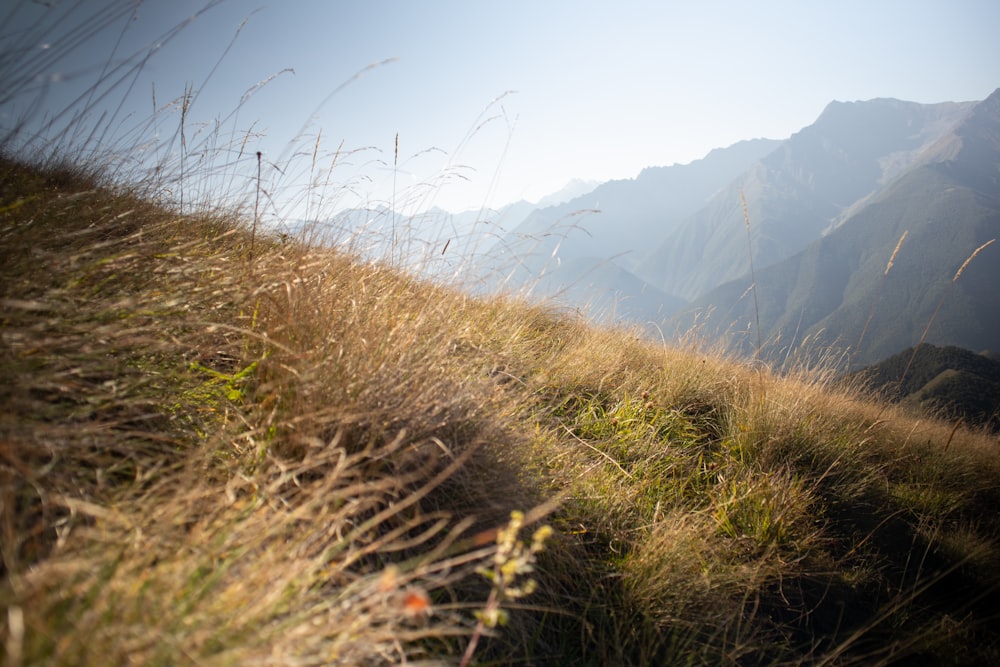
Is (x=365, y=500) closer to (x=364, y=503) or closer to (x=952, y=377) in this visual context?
(x=364, y=503)

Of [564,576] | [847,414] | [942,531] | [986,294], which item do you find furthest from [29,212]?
[986,294]

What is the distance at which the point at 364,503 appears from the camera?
1.20 metres

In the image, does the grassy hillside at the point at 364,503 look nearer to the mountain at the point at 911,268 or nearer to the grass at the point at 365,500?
the grass at the point at 365,500

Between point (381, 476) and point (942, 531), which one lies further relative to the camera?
point (942, 531)

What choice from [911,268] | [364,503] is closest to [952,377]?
[364,503]

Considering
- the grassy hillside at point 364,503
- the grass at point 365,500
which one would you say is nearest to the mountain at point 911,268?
the grass at point 365,500

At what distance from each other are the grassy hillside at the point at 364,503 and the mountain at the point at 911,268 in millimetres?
93907

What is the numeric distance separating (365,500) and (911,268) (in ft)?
546

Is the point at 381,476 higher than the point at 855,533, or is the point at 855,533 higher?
the point at 381,476

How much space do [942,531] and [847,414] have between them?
1.33 m

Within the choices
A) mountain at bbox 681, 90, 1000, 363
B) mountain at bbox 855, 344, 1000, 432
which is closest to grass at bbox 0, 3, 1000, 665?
mountain at bbox 855, 344, 1000, 432

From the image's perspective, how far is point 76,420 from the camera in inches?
45.4

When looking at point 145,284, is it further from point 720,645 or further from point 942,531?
point 942,531

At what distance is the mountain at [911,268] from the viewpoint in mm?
102938
